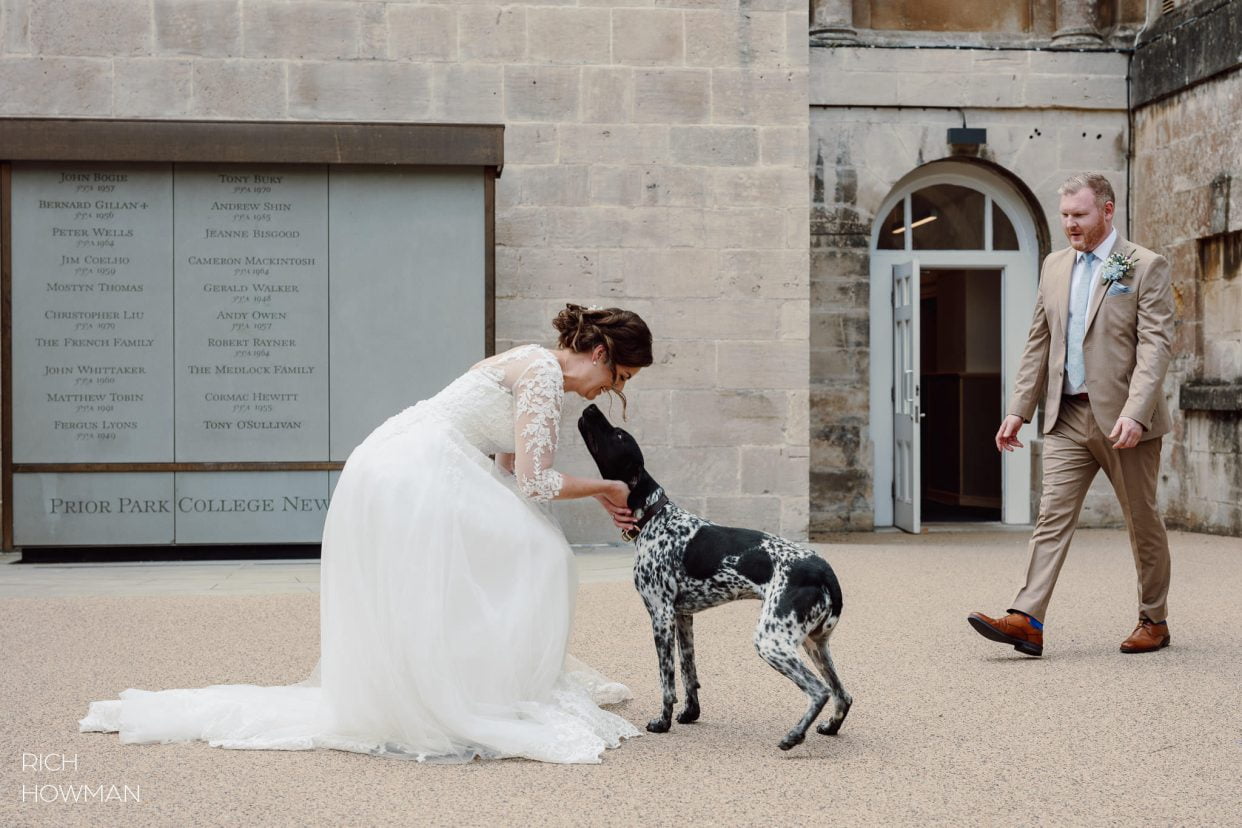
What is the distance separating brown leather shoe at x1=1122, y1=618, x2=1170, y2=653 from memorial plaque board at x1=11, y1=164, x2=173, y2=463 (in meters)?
6.32

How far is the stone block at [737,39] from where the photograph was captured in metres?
10.1

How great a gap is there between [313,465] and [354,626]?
522cm

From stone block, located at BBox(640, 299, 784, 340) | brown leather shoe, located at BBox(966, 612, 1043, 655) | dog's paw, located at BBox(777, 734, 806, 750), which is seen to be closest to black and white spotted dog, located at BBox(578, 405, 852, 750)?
dog's paw, located at BBox(777, 734, 806, 750)

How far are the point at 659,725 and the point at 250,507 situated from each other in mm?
5567

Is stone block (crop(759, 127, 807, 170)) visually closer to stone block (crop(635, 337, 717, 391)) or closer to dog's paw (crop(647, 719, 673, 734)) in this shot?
stone block (crop(635, 337, 717, 391))

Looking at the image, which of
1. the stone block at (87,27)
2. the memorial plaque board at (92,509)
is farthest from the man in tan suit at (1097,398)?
the stone block at (87,27)

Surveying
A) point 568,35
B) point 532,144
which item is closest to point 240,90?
point 532,144

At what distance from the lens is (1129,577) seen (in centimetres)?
845

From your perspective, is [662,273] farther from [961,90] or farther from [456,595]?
[456,595]

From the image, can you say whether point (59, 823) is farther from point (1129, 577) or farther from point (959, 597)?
point (1129, 577)

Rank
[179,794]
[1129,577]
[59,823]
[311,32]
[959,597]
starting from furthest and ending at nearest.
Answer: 1. [311,32]
2. [1129,577]
3. [959,597]
4. [179,794]
5. [59,823]

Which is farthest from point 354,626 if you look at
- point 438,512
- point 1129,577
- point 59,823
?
point 1129,577

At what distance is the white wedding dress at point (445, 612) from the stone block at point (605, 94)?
19.6 feet

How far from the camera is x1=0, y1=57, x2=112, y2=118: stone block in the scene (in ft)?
31.4
